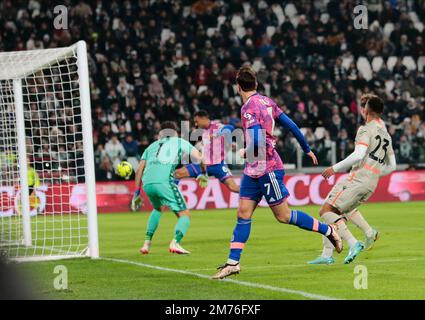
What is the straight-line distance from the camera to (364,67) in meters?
29.0

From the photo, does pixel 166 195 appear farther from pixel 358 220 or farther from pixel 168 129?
pixel 358 220

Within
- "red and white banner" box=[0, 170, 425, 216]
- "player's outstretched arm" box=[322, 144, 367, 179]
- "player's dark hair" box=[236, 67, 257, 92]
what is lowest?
"red and white banner" box=[0, 170, 425, 216]

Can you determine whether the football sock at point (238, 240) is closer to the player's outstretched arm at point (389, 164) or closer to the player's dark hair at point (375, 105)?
the player's dark hair at point (375, 105)

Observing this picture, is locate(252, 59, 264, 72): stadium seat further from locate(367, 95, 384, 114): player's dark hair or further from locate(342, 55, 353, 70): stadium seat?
locate(367, 95, 384, 114): player's dark hair

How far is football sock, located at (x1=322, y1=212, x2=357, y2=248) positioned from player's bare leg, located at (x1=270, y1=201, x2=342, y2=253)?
2.69ft

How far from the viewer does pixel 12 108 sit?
14.1m

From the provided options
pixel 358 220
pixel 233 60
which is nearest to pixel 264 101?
pixel 358 220

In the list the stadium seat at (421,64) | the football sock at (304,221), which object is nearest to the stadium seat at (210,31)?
the stadium seat at (421,64)

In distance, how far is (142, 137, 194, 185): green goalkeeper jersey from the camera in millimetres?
11852

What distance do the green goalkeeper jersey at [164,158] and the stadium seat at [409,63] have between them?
62.7 ft

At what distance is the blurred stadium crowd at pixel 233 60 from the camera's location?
25.5 m

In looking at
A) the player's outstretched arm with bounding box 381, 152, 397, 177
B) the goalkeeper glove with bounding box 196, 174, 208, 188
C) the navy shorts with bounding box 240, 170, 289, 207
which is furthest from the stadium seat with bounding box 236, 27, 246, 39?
the navy shorts with bounding box 240, 170, 289, 207

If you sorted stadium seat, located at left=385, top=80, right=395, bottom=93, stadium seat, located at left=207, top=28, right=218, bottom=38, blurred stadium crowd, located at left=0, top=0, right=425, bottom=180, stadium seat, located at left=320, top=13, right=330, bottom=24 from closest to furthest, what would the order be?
1. blurred stadium crowd, located at left=0, top=0, right=425, bottom=180
2. stadium seat, located at left=385, top=80, right=395, bottom=93
3. stadium seat, located at left=207, top=28, right=218, bottom=38
4. stadium seat, located at left=320, top=13, right=330, bottom=24

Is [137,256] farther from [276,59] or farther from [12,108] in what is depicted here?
[276,59]
